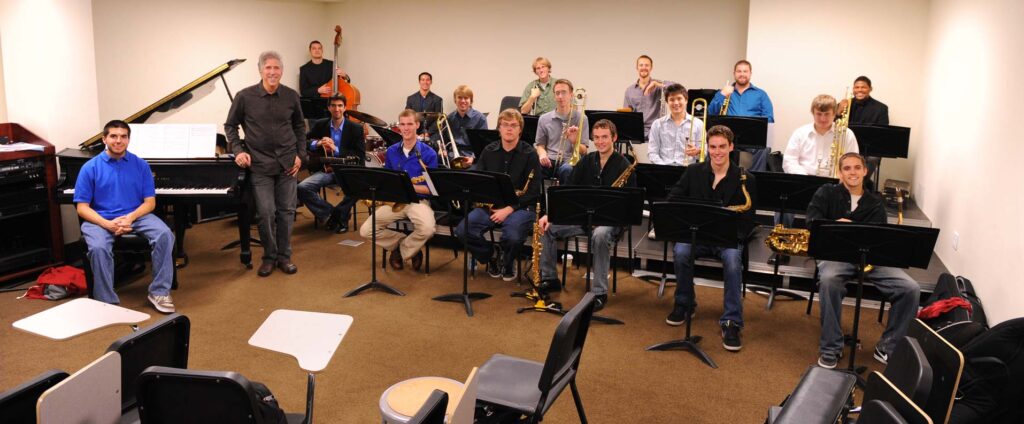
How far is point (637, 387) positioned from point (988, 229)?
8.64 ft

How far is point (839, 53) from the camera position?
8.88 metres

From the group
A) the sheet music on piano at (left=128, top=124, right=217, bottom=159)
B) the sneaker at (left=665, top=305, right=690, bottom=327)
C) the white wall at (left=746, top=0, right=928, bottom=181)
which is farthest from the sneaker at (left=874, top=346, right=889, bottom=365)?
the sheet music on piano at (left=128, top=124, right=217, bottom=159)

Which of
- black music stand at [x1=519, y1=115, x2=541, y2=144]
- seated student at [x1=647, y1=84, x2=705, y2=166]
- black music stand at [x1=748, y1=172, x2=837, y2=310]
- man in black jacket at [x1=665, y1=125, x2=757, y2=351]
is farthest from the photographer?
black music stand at [x1=519, y1=115, x2=541, y2=144]

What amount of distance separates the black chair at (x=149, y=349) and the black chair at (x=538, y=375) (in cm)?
122

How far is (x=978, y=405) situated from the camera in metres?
3.29

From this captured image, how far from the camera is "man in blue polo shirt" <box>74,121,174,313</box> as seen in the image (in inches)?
222

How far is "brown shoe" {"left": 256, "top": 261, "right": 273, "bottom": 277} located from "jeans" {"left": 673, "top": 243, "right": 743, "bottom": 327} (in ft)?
A: 11.2

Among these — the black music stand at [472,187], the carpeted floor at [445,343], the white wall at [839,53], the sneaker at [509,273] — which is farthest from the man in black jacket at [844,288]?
the white wall at [839,53]

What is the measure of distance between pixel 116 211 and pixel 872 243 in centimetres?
517

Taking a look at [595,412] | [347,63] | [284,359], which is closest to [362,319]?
[284,359]

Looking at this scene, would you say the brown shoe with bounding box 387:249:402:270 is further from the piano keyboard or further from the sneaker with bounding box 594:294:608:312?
the sneaker with bounding box 594:294:608:312

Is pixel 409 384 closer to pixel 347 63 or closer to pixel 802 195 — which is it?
pixel 802 195

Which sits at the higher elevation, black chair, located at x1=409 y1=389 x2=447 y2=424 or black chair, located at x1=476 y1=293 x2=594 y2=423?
black chair, located at x1=409 y1=389 x2=447 y2=424

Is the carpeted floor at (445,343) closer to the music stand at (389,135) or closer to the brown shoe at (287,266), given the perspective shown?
the brown shoe at (287,266)
